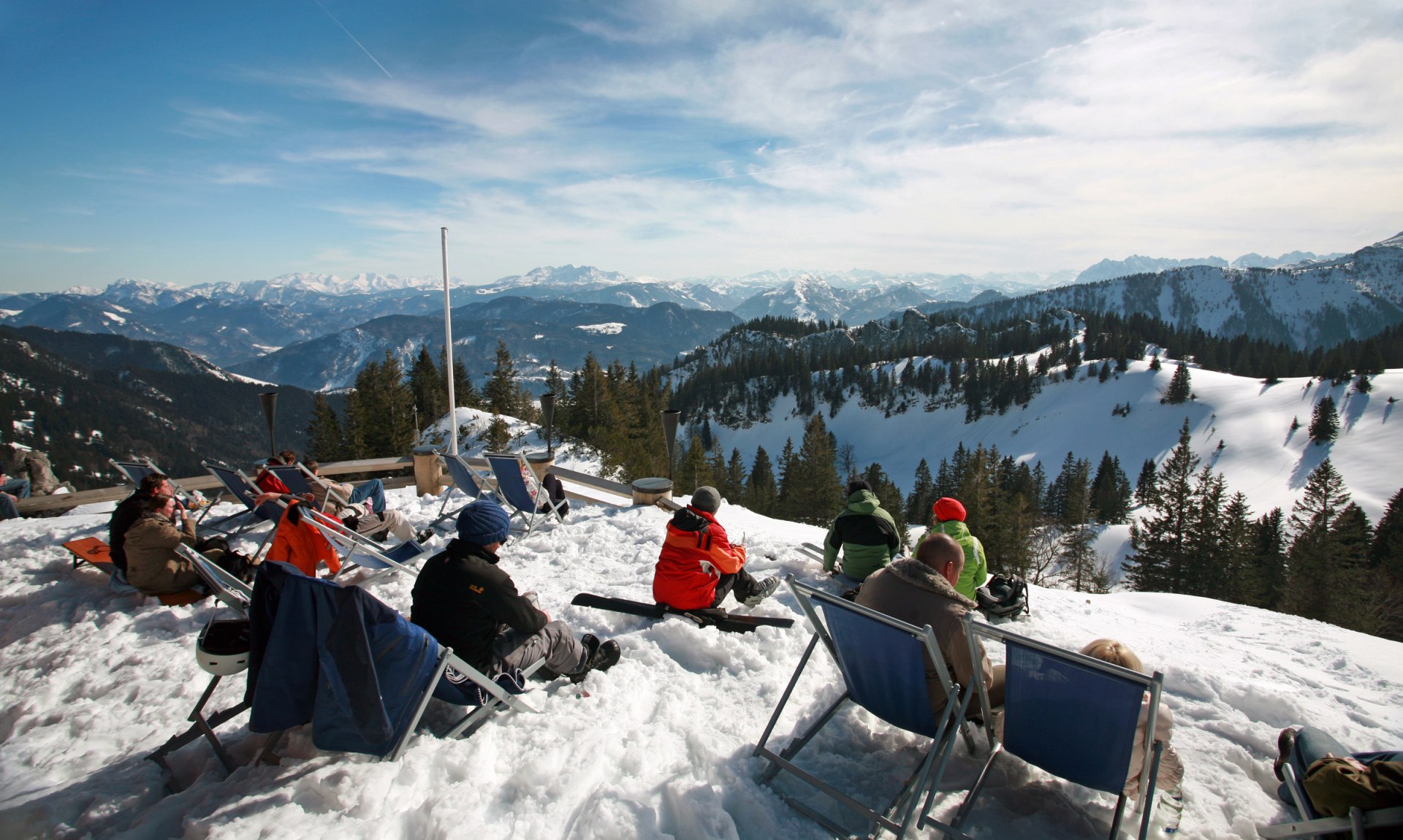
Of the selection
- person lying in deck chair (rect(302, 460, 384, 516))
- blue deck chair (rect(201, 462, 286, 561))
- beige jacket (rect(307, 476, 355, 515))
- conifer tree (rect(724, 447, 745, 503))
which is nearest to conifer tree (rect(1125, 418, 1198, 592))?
conifer tree (rect(724, 447, 745, 503))

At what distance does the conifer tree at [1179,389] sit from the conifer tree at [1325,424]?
59.3ft

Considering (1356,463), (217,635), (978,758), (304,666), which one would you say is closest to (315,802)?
(304,666)

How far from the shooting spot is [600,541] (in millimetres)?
8438

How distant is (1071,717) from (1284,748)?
2090 millimetres

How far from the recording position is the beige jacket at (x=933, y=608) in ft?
11.3

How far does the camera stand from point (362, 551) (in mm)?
6391

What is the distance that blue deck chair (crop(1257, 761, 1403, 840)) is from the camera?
2.53m

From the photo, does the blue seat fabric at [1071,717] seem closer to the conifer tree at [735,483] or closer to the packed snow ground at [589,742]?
the packed snow ground at [589,742]

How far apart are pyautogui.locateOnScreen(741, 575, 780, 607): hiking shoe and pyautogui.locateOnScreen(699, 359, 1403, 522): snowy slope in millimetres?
104972

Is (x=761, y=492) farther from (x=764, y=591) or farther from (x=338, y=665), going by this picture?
(x=338, y=665)

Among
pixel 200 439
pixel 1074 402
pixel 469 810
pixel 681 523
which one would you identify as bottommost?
pixel 200 439

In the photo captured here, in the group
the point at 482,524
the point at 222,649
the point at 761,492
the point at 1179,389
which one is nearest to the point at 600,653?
the point at 482,524

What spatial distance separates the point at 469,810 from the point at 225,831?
101 cm

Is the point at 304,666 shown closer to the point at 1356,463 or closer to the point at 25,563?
the point at 25,563
